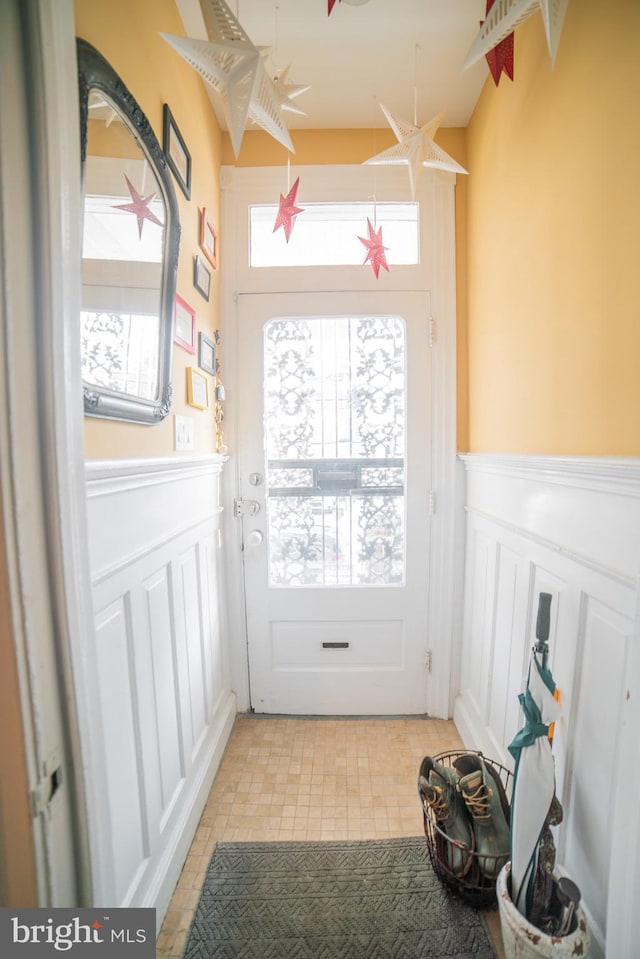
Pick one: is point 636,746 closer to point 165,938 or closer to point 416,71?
point 165,938

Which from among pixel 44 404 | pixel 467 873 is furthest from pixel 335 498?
pixel 44 404

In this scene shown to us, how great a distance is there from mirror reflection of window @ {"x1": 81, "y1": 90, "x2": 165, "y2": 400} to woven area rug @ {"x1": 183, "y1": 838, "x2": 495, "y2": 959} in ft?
4.80

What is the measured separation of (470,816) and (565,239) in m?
1.62

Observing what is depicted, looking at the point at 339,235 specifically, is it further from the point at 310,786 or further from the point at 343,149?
the point at 310,786

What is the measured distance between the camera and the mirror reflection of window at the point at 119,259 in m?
0.85

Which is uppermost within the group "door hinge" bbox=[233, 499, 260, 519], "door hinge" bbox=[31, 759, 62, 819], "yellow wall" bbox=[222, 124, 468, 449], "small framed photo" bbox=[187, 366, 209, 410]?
"yellow wall" bbox=[222, 124, 468, 449]

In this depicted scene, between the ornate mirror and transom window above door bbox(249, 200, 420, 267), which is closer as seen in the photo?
the ornate mirror

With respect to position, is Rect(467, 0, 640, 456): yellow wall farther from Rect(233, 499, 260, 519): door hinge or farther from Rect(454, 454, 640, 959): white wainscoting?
Rect(233, 499, 260, 519): door hinge

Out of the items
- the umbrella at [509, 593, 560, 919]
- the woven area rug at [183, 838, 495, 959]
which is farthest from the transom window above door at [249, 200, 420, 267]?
the woven area rug at [183, 838, 495, 959]

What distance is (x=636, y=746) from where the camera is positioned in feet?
2.48

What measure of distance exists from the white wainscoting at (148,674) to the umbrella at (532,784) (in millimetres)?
859

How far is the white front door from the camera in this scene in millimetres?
1834

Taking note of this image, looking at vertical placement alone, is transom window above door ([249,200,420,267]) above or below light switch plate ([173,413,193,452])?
above

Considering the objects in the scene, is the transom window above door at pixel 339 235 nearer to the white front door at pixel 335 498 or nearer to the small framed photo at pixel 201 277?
the white front door at pixel 335 498
